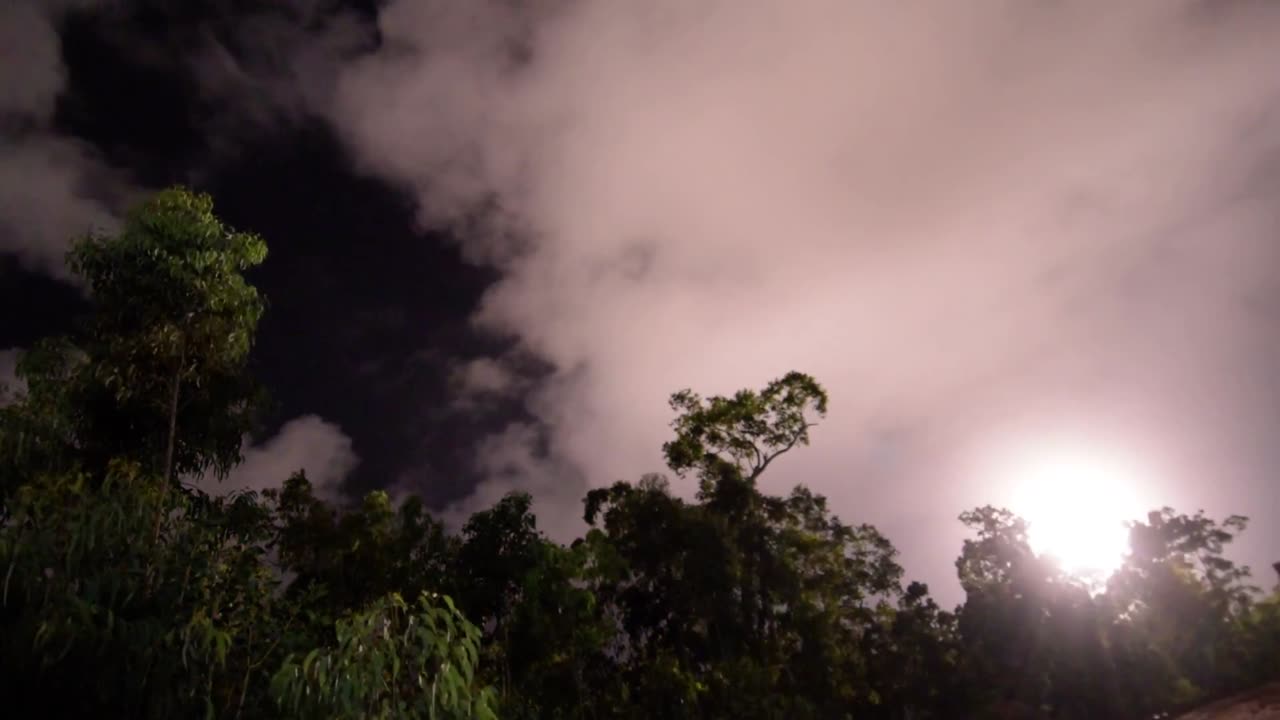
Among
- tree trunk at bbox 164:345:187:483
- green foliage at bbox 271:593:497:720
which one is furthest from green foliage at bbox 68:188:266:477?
green foliage at bbox 271:593:497:720

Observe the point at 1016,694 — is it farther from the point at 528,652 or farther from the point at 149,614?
the point at 149,614

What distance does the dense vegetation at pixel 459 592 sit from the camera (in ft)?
22.0

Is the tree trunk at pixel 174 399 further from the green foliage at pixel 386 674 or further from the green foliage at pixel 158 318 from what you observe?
the green foliage at pixel 386 674

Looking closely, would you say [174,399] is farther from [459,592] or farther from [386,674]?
[459,592]

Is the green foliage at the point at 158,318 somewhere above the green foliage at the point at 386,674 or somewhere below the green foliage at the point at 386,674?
above

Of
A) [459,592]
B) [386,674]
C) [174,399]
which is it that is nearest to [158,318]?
[174,399]

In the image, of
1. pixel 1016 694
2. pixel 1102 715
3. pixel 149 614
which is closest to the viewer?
pixel 149 614

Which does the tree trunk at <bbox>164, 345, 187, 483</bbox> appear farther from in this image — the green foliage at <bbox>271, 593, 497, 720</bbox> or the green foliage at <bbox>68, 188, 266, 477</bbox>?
the green foliage at <bbox>271, 593, 497, 720</bbox>

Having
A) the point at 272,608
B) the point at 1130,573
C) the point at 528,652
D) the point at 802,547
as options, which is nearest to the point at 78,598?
the point at 272,608

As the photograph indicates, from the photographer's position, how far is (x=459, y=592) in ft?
73.5

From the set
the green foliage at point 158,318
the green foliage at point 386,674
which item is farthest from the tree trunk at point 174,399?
the green foliage at point 386,674

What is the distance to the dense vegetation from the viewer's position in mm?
6691

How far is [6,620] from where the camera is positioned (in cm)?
644

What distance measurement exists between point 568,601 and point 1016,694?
2585cm
